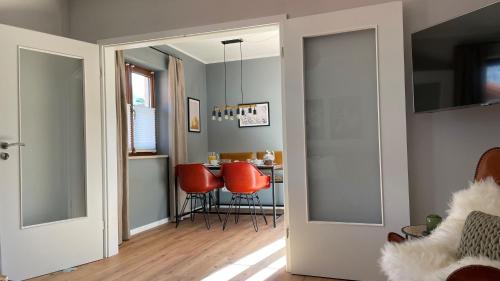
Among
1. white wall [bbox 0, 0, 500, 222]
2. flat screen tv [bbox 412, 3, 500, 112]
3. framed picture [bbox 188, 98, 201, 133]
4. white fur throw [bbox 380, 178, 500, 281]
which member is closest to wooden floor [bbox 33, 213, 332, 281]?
white wall [bbox 0, 0, 500, 222]

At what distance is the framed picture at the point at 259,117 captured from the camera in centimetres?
629

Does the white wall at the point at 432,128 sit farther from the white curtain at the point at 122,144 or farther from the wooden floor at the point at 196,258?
the white curtain at the point at 122,144

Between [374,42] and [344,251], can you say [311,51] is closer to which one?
[374,42]

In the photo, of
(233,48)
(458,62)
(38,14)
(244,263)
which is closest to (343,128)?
(458,62)

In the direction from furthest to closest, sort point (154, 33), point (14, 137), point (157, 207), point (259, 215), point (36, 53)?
point (259, 215) < point (157, 207) < point (154, 33) < point (36, 53) < point (14, 137)

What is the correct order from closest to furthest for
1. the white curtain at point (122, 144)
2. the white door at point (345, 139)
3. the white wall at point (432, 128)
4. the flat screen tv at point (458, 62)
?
the flat screen tv at point (458, 62)
the white wall at point (432, 128)
the white door at point (345, 139)
the white curtain at point (122, 144)

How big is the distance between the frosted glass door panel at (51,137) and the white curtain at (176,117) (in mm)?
1904

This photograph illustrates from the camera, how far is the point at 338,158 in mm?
2906

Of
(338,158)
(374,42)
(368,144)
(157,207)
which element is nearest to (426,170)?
(368,144)

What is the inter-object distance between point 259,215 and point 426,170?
3.36m

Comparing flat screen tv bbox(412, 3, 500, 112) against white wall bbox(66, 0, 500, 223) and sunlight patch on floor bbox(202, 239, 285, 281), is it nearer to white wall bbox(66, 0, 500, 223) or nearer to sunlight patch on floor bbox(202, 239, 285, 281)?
Result: white wall bbox(66, 0, 500, 223)

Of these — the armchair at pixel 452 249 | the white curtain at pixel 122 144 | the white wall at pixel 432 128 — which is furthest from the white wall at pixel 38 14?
the armchair at pixel 452 249

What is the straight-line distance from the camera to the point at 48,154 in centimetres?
323

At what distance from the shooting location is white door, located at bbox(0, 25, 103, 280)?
284 centimetres
